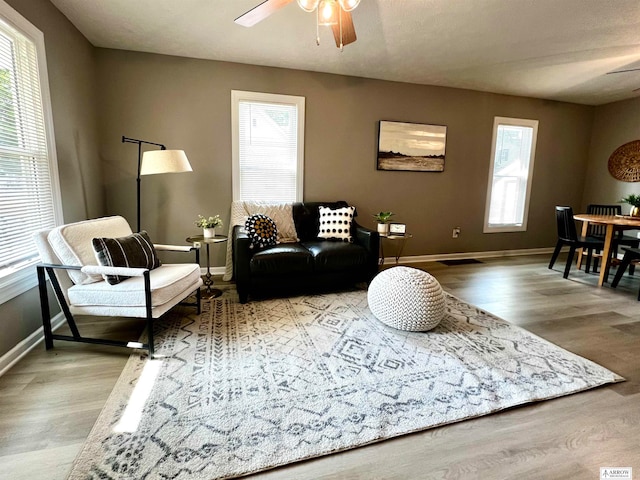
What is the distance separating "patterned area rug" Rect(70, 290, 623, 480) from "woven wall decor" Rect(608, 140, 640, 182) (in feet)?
13.6

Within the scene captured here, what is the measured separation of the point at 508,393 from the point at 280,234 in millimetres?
2629

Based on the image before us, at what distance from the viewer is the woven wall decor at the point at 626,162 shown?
4.87m

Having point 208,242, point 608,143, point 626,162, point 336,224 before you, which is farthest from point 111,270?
point 608,143

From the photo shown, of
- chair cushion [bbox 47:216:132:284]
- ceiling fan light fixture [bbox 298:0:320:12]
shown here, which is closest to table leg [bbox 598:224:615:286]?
ceiling fan light fixture [bbox 298:0:320:12]

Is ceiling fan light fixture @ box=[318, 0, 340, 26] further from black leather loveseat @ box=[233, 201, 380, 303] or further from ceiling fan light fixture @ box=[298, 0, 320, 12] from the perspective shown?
black leather loveseat @ box=[233, 201, 380, 303]

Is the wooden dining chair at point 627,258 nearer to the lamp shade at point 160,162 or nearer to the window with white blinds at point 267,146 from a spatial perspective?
the window with white blinds at point 267,146

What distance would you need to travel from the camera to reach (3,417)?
1591 mm

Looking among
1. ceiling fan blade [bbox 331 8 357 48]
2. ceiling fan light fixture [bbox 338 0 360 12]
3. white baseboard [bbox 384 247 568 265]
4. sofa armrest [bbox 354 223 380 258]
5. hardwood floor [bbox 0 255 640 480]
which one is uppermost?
ceiling fan light fixture [bbox 338 0 360 12]

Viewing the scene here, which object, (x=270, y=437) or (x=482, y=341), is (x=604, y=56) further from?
(x=270, y=437)

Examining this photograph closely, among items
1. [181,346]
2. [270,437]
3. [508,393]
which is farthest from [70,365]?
[508,393]

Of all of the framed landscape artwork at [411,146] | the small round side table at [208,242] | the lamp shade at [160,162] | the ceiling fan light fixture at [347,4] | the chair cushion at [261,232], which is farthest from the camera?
the framed landscape artwork at [411,146]

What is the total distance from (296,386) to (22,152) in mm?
2417

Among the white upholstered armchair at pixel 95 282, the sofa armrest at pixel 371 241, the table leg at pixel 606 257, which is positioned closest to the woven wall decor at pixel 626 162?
the table leg at pixel 606 257

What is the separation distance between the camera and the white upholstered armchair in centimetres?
210
